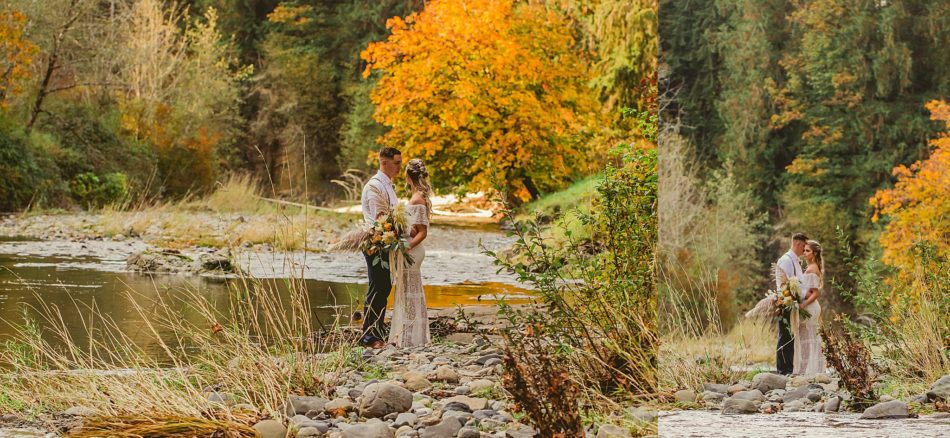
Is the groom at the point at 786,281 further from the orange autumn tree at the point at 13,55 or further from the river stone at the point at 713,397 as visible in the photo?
the orange autumn tree at the point at 13,55

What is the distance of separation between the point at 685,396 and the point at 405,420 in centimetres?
177

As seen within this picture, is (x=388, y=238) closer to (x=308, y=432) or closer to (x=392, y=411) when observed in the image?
(x=392, y=411)

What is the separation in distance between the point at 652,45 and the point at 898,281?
13.6ft

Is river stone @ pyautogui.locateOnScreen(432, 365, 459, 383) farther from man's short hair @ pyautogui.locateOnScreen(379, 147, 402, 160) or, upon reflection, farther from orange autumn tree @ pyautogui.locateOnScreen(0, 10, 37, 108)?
orange autumn tree @ pyautogui.locateOnScreen(0, 10, 37, 108)

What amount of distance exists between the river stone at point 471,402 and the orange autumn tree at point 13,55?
5.13 meters

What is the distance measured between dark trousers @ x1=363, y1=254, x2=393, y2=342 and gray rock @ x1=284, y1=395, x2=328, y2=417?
4.29 feet

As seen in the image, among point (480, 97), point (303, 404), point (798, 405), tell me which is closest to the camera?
point (303, 404)

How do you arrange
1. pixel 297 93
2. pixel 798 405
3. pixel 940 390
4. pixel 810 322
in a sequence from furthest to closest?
1. pixel 297 93
2. pixel 810 322
3. pixel 798 405
4. pixel 940 390

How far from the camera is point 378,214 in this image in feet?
18.1

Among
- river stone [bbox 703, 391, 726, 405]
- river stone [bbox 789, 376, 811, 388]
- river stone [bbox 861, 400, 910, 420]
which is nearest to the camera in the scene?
river stone [bbox 861, 400, 910, 420]

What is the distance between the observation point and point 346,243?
5.72 m

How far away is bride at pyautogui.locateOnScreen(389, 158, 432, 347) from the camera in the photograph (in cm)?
549

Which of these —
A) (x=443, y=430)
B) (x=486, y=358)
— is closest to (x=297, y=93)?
(x=486, y=358)

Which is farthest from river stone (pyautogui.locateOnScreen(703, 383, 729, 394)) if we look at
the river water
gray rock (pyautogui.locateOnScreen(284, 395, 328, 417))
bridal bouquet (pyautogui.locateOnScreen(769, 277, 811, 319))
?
gray rock (pyautogui.locateOnScreen(284, 395, 328, 417))
